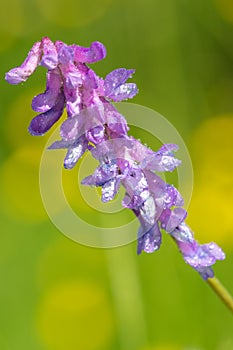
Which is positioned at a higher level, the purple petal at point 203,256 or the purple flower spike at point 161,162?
the purple flower spike at point 161,162

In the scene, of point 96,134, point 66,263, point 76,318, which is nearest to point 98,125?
point 96,134

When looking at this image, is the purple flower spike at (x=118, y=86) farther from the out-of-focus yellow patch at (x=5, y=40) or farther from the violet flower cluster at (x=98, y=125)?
the out-of-focus yellow patch at (x=5, y=40)

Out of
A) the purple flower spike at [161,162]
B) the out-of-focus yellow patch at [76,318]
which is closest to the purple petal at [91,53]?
the purple flower spike at [161,162]

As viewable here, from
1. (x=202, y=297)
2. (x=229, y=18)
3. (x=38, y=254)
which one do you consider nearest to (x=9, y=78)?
(x=202, y=297)

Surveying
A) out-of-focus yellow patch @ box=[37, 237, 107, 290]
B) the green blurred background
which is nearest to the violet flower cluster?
the green blurred background

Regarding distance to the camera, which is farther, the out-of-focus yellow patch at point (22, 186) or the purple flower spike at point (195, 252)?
the out-of-focus yellow patch at point (22, 186)

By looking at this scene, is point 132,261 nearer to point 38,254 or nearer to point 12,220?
point 38,254

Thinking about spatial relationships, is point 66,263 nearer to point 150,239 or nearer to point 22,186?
point 22,186
